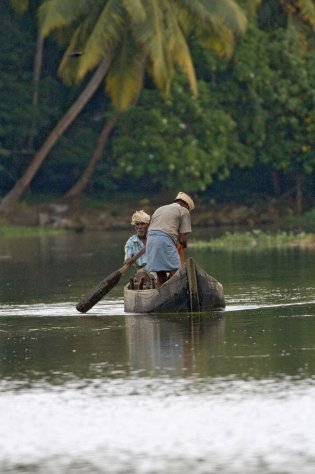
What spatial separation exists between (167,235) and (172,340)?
3089 mm

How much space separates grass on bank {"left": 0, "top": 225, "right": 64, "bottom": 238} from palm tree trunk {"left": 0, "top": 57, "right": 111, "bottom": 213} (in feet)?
3.77

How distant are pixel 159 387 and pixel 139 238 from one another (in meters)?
7.81

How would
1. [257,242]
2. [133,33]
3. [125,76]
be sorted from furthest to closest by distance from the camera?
[125,76], [133,33], [257,242]

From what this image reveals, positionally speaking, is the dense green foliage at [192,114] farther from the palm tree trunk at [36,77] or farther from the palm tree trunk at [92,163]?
the palm tree trunk at [92,163]

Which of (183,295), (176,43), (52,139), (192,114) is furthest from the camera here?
(192,114)

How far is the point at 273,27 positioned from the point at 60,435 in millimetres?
43669

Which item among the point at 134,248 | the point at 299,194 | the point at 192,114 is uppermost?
the point at 192,114

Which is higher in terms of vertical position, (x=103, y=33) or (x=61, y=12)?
(x=61, y=12)

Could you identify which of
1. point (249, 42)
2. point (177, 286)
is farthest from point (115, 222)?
point (177, 286)

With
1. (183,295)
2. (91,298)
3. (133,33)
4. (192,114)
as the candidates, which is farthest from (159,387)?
(192,114)

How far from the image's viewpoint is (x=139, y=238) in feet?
72.5

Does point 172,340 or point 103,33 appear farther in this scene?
point 103,33

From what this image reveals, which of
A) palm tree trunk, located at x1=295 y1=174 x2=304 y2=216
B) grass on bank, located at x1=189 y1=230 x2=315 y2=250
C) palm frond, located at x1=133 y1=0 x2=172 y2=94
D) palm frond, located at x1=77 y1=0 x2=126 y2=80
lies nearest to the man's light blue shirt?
grass on bank, located at x1=189 y1=230 x2=315 y2=250

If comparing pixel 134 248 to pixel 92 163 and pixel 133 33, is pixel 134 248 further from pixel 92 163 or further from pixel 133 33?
pixel 92 163
